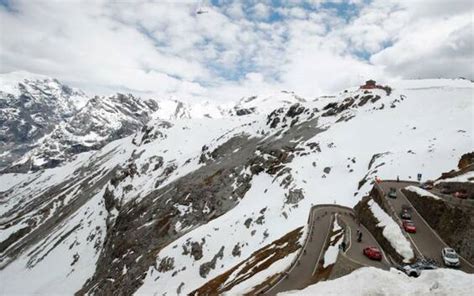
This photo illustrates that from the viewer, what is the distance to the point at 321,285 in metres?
25.2

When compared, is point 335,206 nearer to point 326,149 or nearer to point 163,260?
point 326,149

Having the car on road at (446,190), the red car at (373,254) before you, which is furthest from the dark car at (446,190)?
the red car at (373,254)

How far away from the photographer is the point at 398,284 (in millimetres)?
21703

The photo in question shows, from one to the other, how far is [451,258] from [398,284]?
12486 millimetres

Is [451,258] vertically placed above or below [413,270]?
below

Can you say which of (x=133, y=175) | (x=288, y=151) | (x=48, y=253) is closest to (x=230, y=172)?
(x=288, y=151)

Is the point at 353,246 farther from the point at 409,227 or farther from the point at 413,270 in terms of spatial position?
the point at 413,270

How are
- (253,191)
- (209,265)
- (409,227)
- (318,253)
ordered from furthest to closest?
(253,191), (209,265), (318,253), (409,227)

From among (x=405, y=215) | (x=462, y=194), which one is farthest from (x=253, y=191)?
(x=462, y=194)

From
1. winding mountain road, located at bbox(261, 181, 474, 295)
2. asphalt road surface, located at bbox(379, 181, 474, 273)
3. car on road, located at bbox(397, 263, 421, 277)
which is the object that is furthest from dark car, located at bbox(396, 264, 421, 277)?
asphalt road surface, located at bbox(379, 181, 474, 273)

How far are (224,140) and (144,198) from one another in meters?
44.2

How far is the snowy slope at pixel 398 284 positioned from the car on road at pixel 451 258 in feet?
31.5

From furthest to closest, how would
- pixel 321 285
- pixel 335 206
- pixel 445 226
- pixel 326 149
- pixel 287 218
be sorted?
pixel 326 149 → pixel 287 218 → pixel 335 206 → pixel 445 226 → pixel 321 285

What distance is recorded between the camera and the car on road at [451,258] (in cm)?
3067
